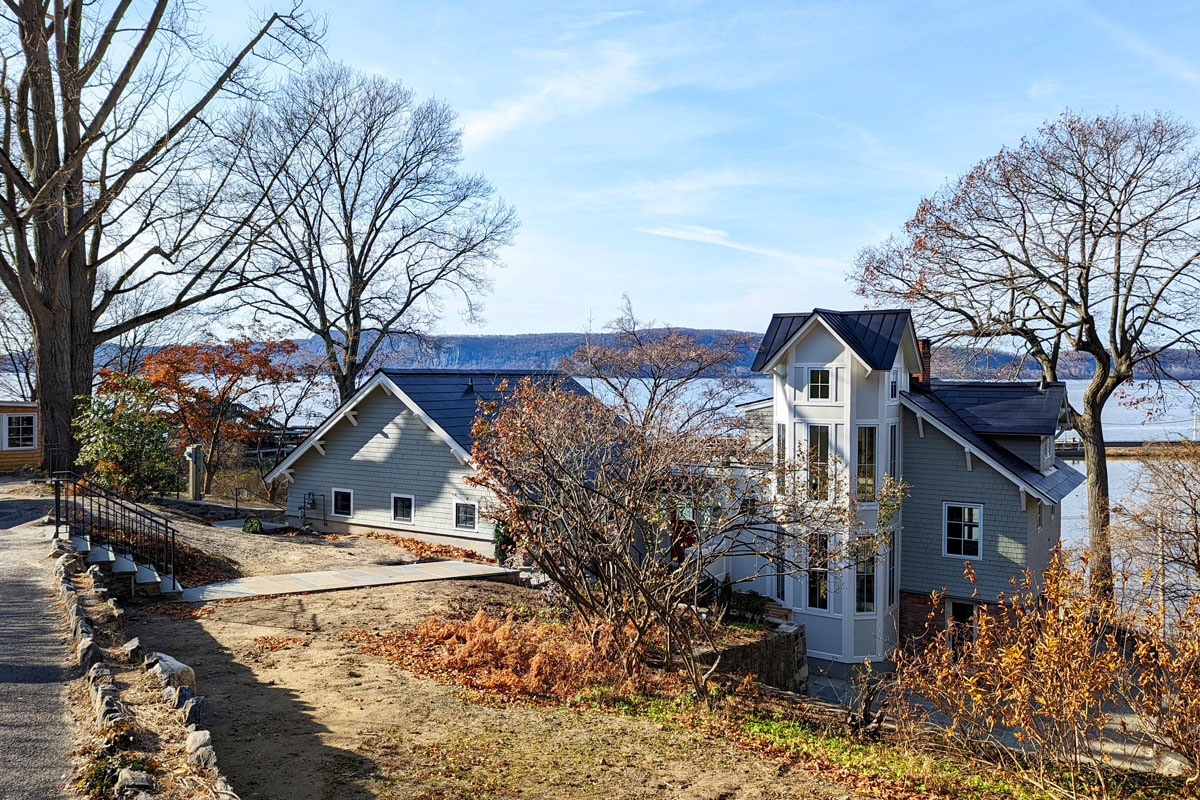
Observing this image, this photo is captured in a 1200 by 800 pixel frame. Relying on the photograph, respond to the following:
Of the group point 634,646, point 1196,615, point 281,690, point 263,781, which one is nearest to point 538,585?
point 634,646

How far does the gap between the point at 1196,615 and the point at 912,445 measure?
14.7 metres

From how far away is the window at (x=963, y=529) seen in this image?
2217 centimetres

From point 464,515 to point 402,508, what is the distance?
7.21ft

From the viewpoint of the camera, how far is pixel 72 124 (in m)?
20.8

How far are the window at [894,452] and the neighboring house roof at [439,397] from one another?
8.58 metres

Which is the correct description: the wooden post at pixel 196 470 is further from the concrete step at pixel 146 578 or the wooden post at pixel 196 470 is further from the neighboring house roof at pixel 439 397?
the concrete step at pixel 146 578

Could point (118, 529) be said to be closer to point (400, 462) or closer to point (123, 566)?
point (123, 566)

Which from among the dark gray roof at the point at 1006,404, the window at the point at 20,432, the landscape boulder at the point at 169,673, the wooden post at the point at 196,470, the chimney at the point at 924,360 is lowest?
the landscape boulder at the point at 169,673

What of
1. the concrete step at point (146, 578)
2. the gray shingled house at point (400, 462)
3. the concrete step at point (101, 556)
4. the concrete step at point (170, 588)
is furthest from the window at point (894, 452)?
the concrete step at point (101, 556)

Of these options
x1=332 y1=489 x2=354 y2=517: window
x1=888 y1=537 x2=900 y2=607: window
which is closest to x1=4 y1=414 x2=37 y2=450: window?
x1=332 y1=489 x2=354 y2=517: window

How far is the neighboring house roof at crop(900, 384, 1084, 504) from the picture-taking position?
21375 millimetres

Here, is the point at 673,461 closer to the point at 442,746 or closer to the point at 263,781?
the point at 442,746

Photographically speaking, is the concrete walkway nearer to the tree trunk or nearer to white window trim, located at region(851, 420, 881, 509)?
white window trim, located at region(851, 420, 881, 509)

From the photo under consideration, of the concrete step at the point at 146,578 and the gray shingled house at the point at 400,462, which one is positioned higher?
the gray shingled house at the point at 400,462
